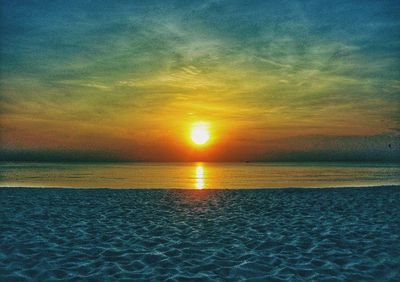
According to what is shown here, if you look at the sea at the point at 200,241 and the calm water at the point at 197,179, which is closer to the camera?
the sea at the point at 200,241

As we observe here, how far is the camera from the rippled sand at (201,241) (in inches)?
360

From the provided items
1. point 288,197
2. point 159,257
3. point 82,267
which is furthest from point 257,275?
point 288,197

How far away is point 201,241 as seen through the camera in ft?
41.1

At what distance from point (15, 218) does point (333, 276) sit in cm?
1441

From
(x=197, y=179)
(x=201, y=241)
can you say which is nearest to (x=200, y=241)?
(x=201, y=241)

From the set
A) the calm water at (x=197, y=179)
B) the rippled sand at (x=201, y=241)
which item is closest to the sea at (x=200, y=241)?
the rippled sand at (x=201, y=241)

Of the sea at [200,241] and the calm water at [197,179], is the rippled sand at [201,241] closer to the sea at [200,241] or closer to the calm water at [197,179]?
the sea at [200,241]

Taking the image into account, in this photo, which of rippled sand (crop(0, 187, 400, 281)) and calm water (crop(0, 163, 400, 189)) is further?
calm water (crop(0, 163, 400, 189))

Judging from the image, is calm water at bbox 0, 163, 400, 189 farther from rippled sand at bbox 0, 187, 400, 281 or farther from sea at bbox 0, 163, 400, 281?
sea at bbox 0, 163, 400, 281

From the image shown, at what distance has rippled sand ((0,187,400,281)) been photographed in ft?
30.0

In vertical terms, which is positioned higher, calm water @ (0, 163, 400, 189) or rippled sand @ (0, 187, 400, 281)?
rippled sand @ (0, 187, 400, 281)

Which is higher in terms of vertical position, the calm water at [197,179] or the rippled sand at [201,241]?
the rippled sand at [201,241]

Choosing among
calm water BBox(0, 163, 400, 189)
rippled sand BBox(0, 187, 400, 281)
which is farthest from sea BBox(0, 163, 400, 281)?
calm water BBox(0, 163, 400, 189)

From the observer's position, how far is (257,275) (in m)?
8.84
